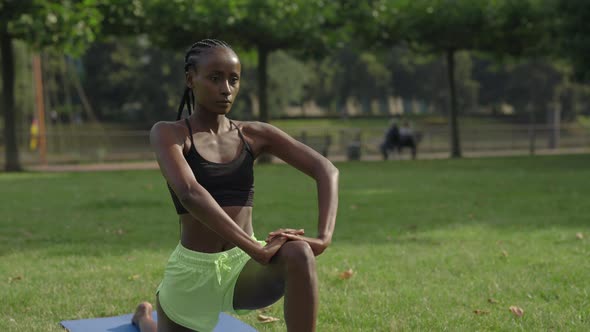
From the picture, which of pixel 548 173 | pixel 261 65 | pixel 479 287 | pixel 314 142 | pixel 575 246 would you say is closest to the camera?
pixel 479 287

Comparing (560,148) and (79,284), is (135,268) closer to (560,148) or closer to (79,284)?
(79,284)

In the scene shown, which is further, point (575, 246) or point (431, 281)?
point (575, 246)

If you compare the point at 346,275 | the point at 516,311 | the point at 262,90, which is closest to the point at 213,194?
the point at 516,311

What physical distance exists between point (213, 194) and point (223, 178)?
0.31 feet

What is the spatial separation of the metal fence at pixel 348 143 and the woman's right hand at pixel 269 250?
25002 millimetres

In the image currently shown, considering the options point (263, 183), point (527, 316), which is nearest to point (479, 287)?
point (527, 316)

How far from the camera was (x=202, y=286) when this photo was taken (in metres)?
3.76

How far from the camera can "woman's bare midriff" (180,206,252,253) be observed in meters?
3.85

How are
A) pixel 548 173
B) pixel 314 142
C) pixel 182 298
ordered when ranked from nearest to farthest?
pixel 182 298
pixel 548 173
pixel 314 142

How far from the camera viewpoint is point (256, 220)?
429 inches

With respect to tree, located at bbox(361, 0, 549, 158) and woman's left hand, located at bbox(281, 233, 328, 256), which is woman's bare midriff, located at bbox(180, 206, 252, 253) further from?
tree, located at bbox(361, 0, 549, 158)

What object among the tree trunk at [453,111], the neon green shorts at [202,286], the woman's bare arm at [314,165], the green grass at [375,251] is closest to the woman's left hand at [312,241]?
the woman's bare arm at [314,165]

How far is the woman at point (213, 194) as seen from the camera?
3646mm

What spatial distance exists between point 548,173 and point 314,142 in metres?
13.6
